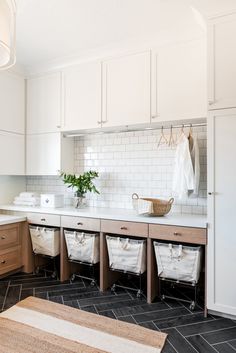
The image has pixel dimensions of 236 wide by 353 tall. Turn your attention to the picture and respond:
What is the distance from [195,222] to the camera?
2.34 meters

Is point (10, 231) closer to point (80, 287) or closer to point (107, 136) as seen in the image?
point (80, 287)

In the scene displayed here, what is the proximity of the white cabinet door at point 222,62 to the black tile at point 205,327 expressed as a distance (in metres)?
1.78

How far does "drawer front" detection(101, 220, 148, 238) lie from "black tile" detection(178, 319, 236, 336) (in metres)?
0.83

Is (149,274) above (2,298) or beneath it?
above

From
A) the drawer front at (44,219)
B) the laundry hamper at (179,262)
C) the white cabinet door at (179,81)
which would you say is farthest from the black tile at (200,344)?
the white cabinet door at (179,81)

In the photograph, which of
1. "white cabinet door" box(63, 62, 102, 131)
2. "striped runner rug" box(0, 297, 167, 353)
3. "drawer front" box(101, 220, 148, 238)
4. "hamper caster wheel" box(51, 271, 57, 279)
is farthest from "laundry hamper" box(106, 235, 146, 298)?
"white cabinet door" box(63, 62, 102, 131)

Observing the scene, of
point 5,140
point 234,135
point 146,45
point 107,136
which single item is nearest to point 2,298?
point 5,140

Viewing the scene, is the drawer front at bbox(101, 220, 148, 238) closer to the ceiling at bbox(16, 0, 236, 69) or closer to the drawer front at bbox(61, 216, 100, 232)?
the drawer front at bbox(61, 216, 100, 232)

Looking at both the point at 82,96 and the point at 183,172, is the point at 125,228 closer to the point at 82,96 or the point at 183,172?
the point at 183,172

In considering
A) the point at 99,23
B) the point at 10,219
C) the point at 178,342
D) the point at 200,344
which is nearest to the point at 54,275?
the point at 10,219

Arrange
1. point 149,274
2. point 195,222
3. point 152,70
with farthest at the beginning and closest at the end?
point 152,70 < point 149,274 < point 195,222

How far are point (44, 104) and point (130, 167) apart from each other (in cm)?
139

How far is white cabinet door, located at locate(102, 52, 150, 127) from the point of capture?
279cm

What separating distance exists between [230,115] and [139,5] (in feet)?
3.87
